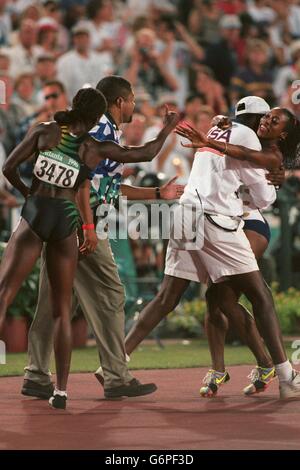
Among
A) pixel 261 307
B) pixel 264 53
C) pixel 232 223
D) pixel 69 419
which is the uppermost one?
pixel 264 53

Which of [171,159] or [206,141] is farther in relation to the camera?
[171,159]

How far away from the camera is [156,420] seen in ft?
25.2

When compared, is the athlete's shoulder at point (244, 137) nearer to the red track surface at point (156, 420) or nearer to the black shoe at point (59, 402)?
the red track surface at point (156, 420)

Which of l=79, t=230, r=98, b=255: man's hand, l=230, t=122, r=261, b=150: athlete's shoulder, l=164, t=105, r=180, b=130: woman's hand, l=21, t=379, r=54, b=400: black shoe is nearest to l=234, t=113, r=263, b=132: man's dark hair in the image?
l=230, t=122, r=261, b=150: athlete's shoulder

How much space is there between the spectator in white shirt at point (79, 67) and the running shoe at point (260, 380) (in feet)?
28.3

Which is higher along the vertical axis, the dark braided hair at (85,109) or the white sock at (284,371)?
the dark braided hair at (85,109)

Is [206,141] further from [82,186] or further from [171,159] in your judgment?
[171,159]

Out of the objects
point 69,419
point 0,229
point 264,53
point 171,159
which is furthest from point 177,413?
point 264,53

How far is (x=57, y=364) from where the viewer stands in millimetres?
8086

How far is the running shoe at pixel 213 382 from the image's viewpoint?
8914 millimetres

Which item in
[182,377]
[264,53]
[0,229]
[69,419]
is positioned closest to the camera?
[69,419]

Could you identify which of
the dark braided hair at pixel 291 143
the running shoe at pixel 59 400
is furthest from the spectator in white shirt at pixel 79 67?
the running shoe at pixel 59 400

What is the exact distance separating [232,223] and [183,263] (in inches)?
20.8

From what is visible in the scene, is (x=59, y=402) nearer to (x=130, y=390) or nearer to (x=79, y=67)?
(x=130, y=390)
